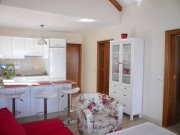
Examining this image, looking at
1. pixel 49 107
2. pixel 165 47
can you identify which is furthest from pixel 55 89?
pixel 165 47

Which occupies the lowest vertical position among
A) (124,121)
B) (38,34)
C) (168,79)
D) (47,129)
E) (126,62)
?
(124,121)

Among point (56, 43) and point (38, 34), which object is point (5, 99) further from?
point (38, 34)

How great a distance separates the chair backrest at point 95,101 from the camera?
3.36m

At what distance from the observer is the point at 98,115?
3264mm

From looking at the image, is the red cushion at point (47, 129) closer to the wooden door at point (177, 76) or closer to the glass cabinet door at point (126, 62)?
the glass cabinet door at point (126, 62)

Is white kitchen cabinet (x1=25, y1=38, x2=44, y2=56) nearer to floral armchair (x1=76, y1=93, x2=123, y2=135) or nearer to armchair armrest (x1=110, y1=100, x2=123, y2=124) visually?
floral armchair (x1=76, y1=93, x2=123, y2=135)

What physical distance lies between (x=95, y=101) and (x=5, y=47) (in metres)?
3.81

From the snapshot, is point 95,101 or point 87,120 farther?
point 95,101

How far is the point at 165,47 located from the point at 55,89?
114 inches

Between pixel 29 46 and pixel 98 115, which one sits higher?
pixel 29 46

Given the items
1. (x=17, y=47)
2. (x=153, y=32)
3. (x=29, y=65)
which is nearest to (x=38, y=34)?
(x=17, y=47)

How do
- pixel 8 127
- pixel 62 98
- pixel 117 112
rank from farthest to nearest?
1. pixel 62 98
2. pixel 117 112
3. pixel 8 127

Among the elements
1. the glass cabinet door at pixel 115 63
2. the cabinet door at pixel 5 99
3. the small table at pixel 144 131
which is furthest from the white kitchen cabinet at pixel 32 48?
the small table at pixel 144 131

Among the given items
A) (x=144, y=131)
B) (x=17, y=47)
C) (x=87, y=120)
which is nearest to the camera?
(x=144, y=131)
